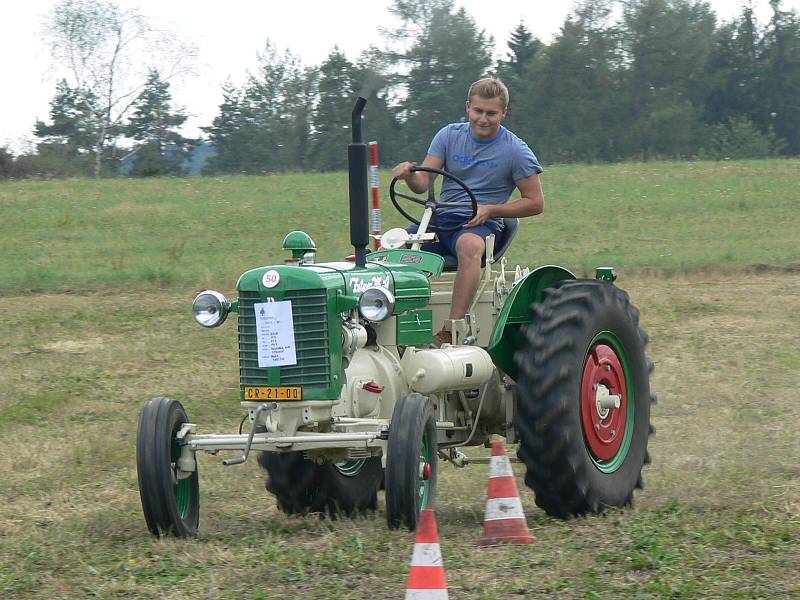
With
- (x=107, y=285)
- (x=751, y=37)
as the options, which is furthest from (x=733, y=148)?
(x=107, y=285)

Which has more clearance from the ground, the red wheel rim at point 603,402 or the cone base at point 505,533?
the red wheel rim at point 603,402

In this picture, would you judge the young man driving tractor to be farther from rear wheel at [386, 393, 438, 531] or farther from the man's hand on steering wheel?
rear wheel at [386, 393, 438, 531]

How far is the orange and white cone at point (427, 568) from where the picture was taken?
14.9 ft

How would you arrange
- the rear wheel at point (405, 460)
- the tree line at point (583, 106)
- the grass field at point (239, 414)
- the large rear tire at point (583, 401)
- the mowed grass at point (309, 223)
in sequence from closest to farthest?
the grass field at point (239, 414)
the rear wheel at point (405, 460)
the large rear tire at point (583, 401)
the mowed grass at point (309, 223)
the tree line at point (583, 106)

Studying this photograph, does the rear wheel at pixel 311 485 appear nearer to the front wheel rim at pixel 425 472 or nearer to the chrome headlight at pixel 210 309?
the front wheel rim at pixel 425 472

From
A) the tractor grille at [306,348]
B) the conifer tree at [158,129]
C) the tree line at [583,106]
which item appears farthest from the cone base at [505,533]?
the conifer tree at [158,129]

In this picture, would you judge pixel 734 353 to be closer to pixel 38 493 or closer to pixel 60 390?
pixel 60 390

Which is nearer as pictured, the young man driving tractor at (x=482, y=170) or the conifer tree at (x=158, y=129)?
the young man driving tractor at (x=482, y=170)

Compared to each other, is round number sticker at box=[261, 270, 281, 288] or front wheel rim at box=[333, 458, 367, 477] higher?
round number sticker at box=[261, 270, 281, 288]

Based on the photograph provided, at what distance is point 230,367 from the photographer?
39.6ft

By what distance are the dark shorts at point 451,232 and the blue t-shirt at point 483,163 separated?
83 millimetres

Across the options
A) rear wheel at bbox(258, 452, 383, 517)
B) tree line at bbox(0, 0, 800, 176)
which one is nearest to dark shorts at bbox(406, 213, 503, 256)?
rear wheel at bbox(258, 452, 383, 517)

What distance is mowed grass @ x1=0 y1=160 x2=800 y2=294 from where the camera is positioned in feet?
60.4

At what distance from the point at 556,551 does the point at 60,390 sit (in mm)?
6374
